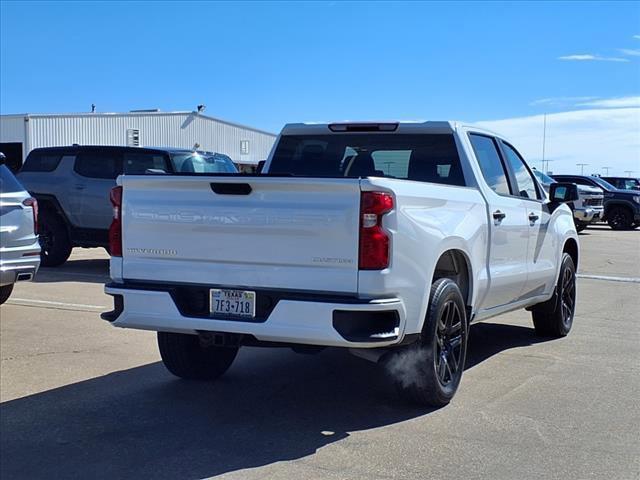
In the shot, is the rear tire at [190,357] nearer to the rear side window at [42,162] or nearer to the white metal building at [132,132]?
the rear side window at [42,162]

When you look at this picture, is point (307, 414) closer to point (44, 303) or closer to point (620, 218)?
point (44, 303)

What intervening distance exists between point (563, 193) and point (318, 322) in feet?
12.9

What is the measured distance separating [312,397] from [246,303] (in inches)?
48.7

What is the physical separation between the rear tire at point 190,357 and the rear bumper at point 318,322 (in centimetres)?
89

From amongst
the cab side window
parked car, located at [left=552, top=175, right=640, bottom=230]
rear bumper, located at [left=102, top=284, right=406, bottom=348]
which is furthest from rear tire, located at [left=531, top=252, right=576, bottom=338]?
parked car, located at [left=552, top=175, right=640, bottom=230]

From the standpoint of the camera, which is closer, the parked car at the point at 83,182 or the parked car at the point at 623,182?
the parked car at the point at 83,182

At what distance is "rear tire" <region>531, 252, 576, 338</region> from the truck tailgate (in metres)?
3.81

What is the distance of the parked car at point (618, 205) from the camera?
26.5 metres

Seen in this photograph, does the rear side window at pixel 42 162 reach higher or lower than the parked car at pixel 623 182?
higher

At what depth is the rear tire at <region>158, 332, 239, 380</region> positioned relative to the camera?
5789 mm

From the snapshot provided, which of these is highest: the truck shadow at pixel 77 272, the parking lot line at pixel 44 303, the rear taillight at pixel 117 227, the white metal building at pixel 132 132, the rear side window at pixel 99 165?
the white metal building at pixel 132 132

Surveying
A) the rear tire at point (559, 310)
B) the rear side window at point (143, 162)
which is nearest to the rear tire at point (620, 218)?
the rear side window at point (143, 162)

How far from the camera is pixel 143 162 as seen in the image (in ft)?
40.1

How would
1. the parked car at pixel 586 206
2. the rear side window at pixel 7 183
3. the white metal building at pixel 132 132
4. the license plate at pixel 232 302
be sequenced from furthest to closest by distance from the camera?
the white metal building at pixel 132 132 → the parked car at pixel 586 206 → the rear side window at pixel 7 183 → the license plate at pixel 232 302
